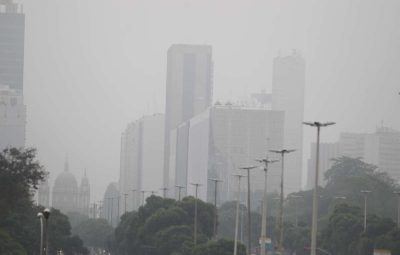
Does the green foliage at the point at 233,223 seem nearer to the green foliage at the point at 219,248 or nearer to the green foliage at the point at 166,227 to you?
the green foliage at the point at 166,227

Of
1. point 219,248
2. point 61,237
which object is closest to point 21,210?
point 61,237

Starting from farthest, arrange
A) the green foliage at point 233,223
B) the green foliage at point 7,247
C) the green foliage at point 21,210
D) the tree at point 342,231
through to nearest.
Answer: the green foliage at point 233,223
the tree at point 342,231
the green foliage at point 21,210
the green foliage at point 7,247

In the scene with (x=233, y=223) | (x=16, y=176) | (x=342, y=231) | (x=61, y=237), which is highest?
(x=16, y=176)

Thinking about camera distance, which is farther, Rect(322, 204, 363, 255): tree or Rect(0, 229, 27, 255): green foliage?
Rect(322, 204, 363, 255): tree

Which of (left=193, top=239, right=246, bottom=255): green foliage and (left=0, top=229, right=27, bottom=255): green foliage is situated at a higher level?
(left=0, top=229, right=27, bottom=255): green foliage

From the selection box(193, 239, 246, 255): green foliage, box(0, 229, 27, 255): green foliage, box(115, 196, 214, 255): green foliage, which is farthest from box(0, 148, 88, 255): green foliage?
box(193, 239, 246, 255): green foliage

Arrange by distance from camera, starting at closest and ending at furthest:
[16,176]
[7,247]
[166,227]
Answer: [7,247] → [16,176] → [166,227]

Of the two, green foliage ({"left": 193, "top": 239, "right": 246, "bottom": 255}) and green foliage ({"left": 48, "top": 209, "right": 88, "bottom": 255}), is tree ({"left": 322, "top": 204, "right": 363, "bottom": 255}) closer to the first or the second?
green foliage ({"left": 193, "top": 239, "right": 246, "bottom": 255})

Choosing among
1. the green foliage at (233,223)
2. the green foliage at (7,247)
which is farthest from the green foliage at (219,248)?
the green foliage at (233,223)

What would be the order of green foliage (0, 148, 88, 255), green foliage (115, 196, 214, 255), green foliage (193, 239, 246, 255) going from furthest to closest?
green foliage (115, 196, 214, 255) → green foliage (193, 239, 246, 255) → green foliage (0, 148, 88, 255)

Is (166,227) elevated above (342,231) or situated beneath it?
situated beneath

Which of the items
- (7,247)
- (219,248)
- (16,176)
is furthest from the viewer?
(219,248)

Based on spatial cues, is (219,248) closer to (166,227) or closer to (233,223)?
(166,227)

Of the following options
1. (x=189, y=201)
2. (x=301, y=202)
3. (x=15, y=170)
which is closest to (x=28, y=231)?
(x=15, y=170)
